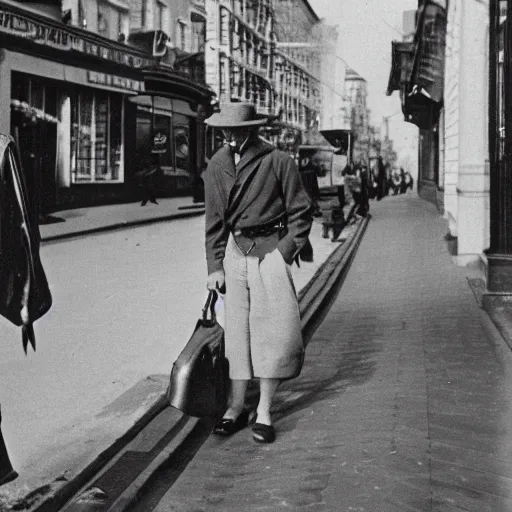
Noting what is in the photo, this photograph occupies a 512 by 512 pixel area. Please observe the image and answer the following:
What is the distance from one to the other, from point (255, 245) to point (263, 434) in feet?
3.10

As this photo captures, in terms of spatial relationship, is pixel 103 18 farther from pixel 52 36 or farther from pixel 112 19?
pixel 52 36

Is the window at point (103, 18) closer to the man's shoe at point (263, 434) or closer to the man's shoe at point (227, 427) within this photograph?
the man's shoe at point (227, 427)

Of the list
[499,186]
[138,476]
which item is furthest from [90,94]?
[138,476]

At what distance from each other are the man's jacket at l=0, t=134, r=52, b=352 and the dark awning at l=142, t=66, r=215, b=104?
4.07m

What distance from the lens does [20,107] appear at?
1005 centimetres

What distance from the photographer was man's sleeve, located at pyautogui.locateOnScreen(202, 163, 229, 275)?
448 centimetres

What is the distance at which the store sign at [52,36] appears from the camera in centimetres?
984

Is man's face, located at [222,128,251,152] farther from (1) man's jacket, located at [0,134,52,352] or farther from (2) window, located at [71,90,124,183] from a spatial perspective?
(2) window, located at [71,90,124,183]

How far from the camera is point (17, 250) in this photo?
3.27m

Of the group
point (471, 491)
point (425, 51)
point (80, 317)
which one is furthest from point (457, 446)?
point (425, 51)

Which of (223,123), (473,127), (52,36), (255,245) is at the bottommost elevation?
(255,245)

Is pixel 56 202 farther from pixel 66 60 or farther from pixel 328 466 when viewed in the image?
pixel 328 466

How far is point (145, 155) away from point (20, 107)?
68.9 inches

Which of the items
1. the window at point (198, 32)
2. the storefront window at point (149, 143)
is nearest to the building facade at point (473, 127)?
the storefront window at point (149, 143)
